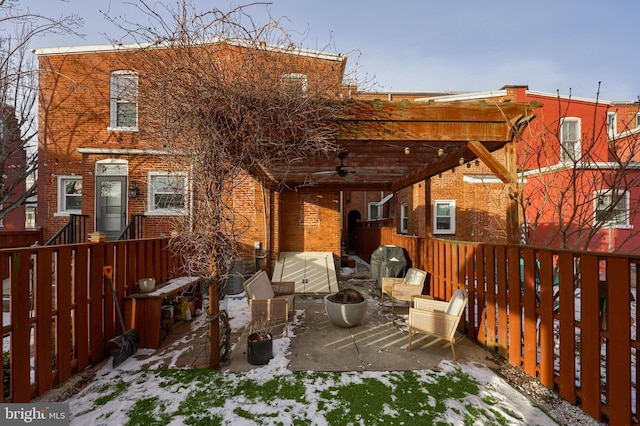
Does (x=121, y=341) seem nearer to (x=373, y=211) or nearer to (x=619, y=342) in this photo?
(x=619, y=342)

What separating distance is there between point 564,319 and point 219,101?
4591mm

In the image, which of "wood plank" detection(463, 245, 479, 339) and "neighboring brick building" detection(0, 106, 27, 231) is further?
"neighboring brick building" detection(0, 106, 27, 231)

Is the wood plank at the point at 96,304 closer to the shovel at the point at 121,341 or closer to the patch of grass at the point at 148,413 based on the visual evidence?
the shovel at the point at 121,341

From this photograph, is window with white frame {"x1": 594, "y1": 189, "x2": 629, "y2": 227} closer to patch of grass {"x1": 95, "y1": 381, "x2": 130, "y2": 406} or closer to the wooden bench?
patch of grass {"x1": 95, "y1": 381, "x2": 130, "y2": 406}

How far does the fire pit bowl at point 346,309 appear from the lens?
4.79 m

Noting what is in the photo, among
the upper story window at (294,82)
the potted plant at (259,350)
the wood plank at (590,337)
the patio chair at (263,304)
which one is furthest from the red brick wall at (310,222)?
the wood plank at (590,337)

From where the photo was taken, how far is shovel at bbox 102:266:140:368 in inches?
149

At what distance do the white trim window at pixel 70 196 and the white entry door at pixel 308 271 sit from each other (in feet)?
22.6

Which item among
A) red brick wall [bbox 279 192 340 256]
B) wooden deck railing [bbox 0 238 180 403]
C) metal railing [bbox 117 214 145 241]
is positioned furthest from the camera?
red brick wall [bbox 279 192 340 256]

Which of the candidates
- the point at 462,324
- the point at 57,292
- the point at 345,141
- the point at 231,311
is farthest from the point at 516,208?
the point at 57,292

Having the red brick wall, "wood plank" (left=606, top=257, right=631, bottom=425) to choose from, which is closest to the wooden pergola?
"wood plank" (left=606, top=257, right=631, bottom=425)

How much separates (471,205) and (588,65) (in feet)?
20.2

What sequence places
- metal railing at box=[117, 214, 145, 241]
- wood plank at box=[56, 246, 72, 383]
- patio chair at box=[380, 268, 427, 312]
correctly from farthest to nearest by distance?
1. metal railing at box=[117, 214, 145, 241]
2. patio chair at box=[380, 268, 427, 312]
3. wood plank at box=[56, 246, 72, 383]

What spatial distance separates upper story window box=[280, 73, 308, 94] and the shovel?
3.57 meters
